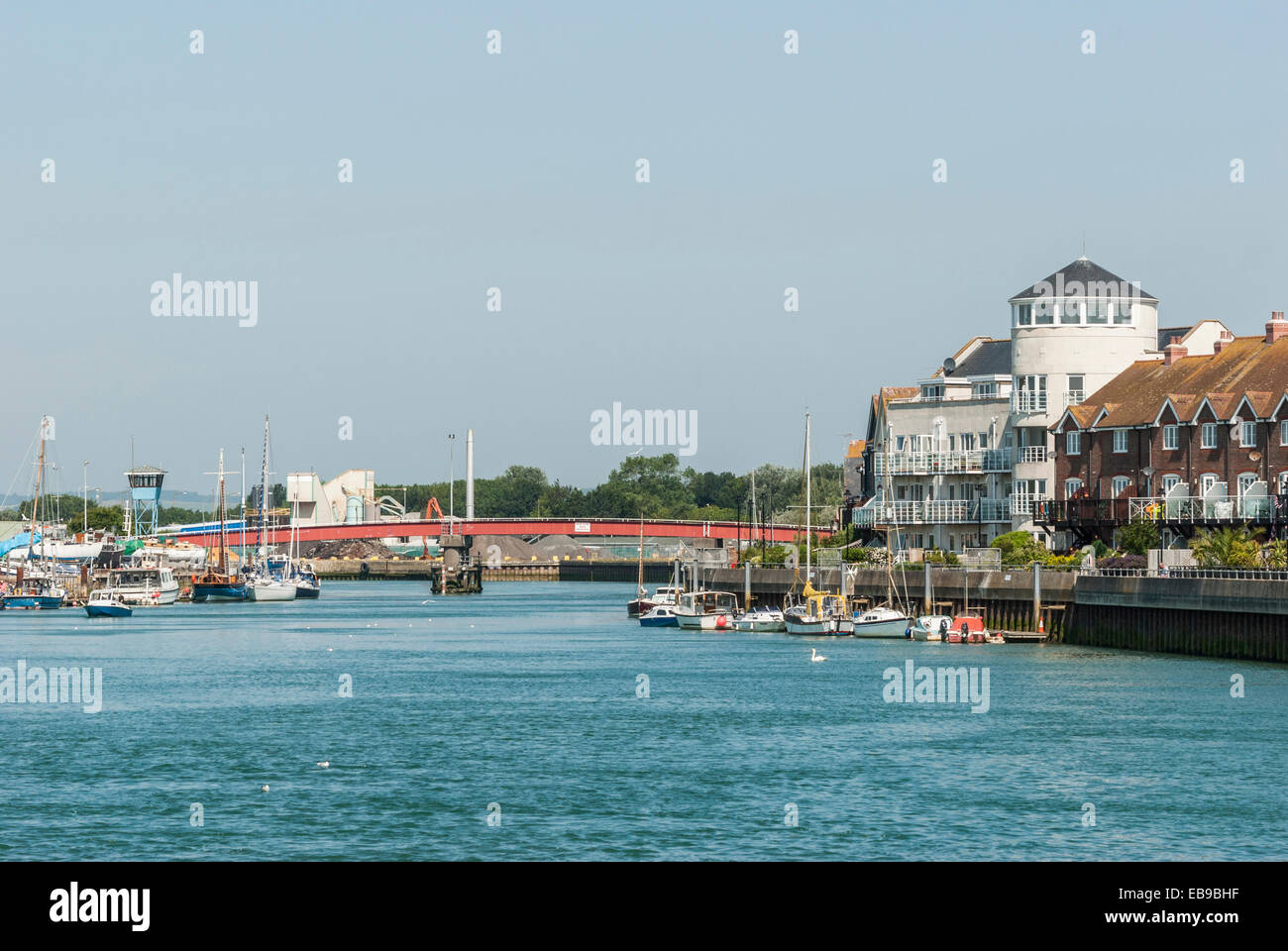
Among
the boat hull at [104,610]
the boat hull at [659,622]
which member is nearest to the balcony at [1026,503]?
Result: the boat hull at [659,622]

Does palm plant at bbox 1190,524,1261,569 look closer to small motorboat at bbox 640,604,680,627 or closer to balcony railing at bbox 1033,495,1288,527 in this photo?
balcony railing at bbox 1033,495,1288,527

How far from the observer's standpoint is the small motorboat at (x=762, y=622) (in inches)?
4579

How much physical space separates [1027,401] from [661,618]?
31.9 metres

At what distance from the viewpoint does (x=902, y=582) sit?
112 metres

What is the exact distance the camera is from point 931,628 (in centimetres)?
9800

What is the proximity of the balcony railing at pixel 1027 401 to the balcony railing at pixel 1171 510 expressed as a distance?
28.3ft

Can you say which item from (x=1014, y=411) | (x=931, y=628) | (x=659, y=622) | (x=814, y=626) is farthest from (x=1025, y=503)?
(x=659, y=622)

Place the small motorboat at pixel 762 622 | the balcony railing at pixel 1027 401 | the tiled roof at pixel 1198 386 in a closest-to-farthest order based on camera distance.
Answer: the tiled roof at pixel 1198 386, the small motorboat at pixel 762 622, the balcony railing at pixel 1027 401

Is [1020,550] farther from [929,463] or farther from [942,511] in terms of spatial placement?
[929,463]

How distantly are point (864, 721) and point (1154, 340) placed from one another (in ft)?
229

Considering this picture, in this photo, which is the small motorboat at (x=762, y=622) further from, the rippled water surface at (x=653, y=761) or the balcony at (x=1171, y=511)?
the rippled water surface at (x=653, y=761)

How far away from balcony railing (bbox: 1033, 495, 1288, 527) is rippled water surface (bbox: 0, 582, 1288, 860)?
1597cm

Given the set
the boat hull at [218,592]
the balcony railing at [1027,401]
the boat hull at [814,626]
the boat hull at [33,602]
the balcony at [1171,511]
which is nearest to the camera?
the balcony at [1171,511]
